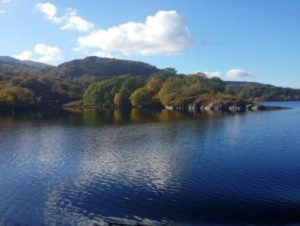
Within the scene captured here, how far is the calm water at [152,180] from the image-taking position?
3356 centimetres

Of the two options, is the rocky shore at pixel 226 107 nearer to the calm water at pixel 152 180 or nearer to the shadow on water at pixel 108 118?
the shadow on water at pixel 108 118

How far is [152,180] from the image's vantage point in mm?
44188

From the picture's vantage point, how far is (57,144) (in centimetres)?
7231

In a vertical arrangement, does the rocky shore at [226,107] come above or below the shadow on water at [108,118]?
above

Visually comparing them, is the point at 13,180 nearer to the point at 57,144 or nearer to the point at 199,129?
the point at 57,144

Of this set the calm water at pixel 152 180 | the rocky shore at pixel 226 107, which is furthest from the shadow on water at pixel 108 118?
the calm water at pixel 152 180

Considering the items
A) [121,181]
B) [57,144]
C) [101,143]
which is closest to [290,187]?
[121,181]

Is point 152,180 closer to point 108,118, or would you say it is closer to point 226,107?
point 108,118

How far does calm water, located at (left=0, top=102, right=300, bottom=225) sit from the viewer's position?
110ft

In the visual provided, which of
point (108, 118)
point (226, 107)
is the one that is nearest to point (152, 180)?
point (108, 118)

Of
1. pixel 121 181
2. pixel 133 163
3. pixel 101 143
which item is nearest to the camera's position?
pixel 121 181

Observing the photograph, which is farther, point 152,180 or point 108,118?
point 108,118

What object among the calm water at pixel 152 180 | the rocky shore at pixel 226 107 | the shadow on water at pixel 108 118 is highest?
the rocky shore at pixel 226 107

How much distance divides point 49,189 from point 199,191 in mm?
15409
